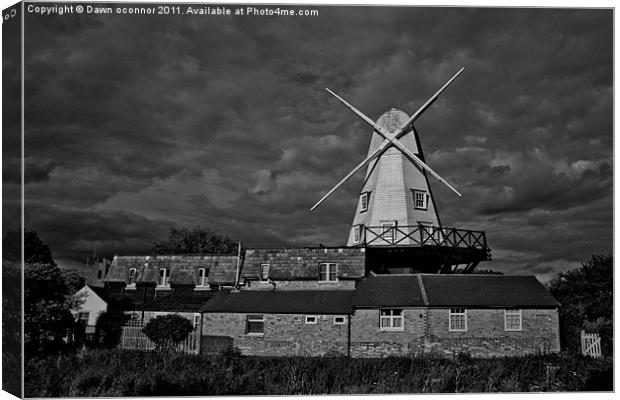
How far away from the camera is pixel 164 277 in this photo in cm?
2492

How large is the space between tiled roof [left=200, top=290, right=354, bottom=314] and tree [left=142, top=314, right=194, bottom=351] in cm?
114

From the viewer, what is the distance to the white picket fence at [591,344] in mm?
15192

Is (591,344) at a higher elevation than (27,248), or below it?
below

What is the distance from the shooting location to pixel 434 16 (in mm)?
13242

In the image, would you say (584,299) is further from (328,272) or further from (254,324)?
(254,324)

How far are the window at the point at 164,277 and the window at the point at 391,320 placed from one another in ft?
30.9

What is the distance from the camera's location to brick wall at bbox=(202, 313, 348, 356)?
19.1 meters

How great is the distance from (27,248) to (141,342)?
21.1 feet

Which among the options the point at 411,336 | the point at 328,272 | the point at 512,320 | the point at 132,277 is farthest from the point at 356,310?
the point at 132,277

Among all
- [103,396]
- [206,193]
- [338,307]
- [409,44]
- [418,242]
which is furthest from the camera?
[418,242]

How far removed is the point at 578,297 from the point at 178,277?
14.1 meters

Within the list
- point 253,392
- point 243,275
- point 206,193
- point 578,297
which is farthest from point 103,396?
point 578,297

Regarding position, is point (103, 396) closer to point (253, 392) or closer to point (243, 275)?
point (253, 392)

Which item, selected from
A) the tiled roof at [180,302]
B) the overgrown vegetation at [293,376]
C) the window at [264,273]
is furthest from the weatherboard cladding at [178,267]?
the overgrown vegetation at [293,376]
